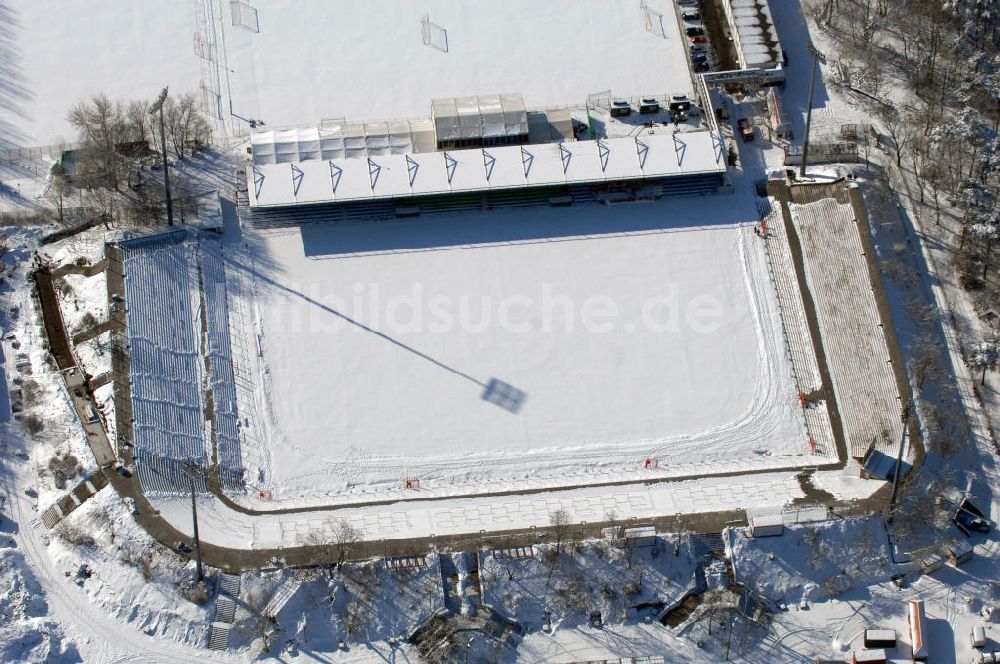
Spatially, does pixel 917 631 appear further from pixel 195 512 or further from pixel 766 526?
pixel 195 512

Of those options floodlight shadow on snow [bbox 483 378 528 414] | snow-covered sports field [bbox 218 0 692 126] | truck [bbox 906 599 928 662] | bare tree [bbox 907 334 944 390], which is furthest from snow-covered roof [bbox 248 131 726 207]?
truck [bbox 906 599 928 662]

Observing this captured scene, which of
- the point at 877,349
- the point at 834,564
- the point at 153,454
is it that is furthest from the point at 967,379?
the point at 153,454

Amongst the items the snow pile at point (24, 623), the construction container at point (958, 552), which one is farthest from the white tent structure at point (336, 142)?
the construction container at point (958, 552)

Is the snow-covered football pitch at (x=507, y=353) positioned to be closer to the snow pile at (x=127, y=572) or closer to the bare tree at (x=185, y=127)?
the snow pile at (x=127, y=572)

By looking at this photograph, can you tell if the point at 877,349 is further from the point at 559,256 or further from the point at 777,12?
the point at 777,12

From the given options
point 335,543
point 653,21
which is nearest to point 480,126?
point 653,21

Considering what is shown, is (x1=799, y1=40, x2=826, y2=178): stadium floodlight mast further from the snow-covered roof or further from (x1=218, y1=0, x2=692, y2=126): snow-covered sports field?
(x1=218, y1=0, x2=692, y2=126): snow-covered sports field
